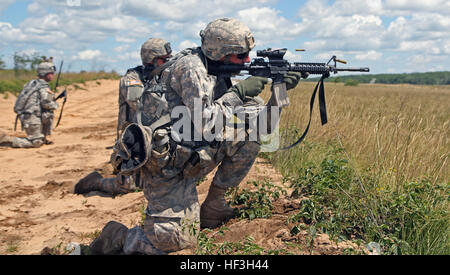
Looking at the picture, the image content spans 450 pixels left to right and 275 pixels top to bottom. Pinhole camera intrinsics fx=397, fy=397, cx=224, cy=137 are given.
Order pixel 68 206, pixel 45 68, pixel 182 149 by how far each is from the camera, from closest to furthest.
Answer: pixel 182 149, pixel 68 206, pixel 45 68

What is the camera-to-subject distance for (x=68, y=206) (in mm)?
4918

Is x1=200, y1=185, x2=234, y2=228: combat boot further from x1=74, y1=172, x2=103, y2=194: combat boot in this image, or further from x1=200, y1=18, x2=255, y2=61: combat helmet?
x1=74, y1=172, x2=103, y2=194: combat boot

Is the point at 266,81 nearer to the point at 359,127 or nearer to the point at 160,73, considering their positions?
the point at 160,73

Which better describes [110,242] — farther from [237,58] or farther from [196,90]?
[237,58]

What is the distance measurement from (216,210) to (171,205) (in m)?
0.59

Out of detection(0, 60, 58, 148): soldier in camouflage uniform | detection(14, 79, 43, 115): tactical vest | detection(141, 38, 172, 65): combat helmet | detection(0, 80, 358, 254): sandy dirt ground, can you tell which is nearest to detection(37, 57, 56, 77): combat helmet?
detection(0, 60, 58, 148): soldier in camouflage uniform

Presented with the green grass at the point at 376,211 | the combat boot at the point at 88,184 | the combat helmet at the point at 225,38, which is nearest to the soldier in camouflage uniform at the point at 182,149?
the combat helmet at the point at 225,38

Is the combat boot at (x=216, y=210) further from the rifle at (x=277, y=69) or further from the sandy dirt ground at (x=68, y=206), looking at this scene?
the rifle at (x=277, y=69)

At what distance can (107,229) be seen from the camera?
138 inches

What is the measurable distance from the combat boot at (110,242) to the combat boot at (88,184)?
198cm

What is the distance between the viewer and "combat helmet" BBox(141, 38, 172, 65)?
5.79 meters

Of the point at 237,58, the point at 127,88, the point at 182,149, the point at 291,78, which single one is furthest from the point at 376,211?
the point at 127,88

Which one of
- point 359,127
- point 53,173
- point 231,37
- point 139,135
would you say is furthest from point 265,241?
point 53,173

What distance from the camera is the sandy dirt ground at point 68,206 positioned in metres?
3.44
